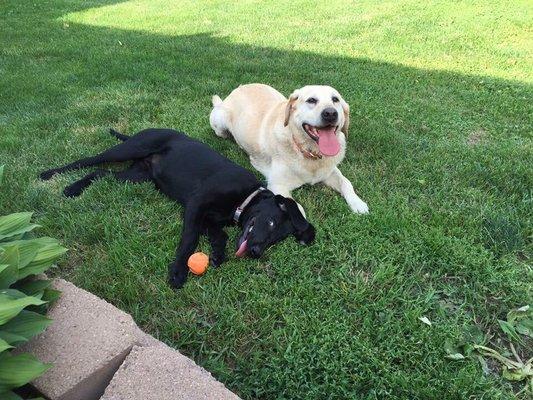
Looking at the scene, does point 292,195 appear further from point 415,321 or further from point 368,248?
point 415,321

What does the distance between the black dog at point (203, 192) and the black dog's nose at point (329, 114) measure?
0.73 m

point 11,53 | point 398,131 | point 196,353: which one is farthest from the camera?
point 11,53

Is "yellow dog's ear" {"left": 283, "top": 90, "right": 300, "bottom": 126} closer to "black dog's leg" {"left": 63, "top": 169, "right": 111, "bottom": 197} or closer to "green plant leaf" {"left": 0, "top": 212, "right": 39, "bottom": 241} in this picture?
"black dog's leg" {"left": 63, "top": 169, "right": 111, "bottom": 197}

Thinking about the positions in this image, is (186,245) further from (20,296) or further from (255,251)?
(20,296)

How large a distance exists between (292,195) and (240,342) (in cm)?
155

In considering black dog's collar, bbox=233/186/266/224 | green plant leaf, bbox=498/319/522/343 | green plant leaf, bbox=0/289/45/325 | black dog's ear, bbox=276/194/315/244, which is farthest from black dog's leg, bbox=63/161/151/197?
green plant leaf, bbox=498/319/522/343

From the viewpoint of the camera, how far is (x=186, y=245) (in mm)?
2797

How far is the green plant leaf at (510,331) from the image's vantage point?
2281mm

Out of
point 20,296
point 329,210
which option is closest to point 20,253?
point 20,296

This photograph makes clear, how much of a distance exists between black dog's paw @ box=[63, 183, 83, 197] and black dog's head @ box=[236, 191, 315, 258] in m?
1.33

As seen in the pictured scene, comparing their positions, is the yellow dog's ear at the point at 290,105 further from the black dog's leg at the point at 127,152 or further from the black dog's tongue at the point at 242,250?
the black dog's tongue at the point at 242,250

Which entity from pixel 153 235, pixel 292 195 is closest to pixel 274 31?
pixel 292 195

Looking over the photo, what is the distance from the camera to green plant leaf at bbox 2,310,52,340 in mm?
1630

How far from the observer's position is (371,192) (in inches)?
137
